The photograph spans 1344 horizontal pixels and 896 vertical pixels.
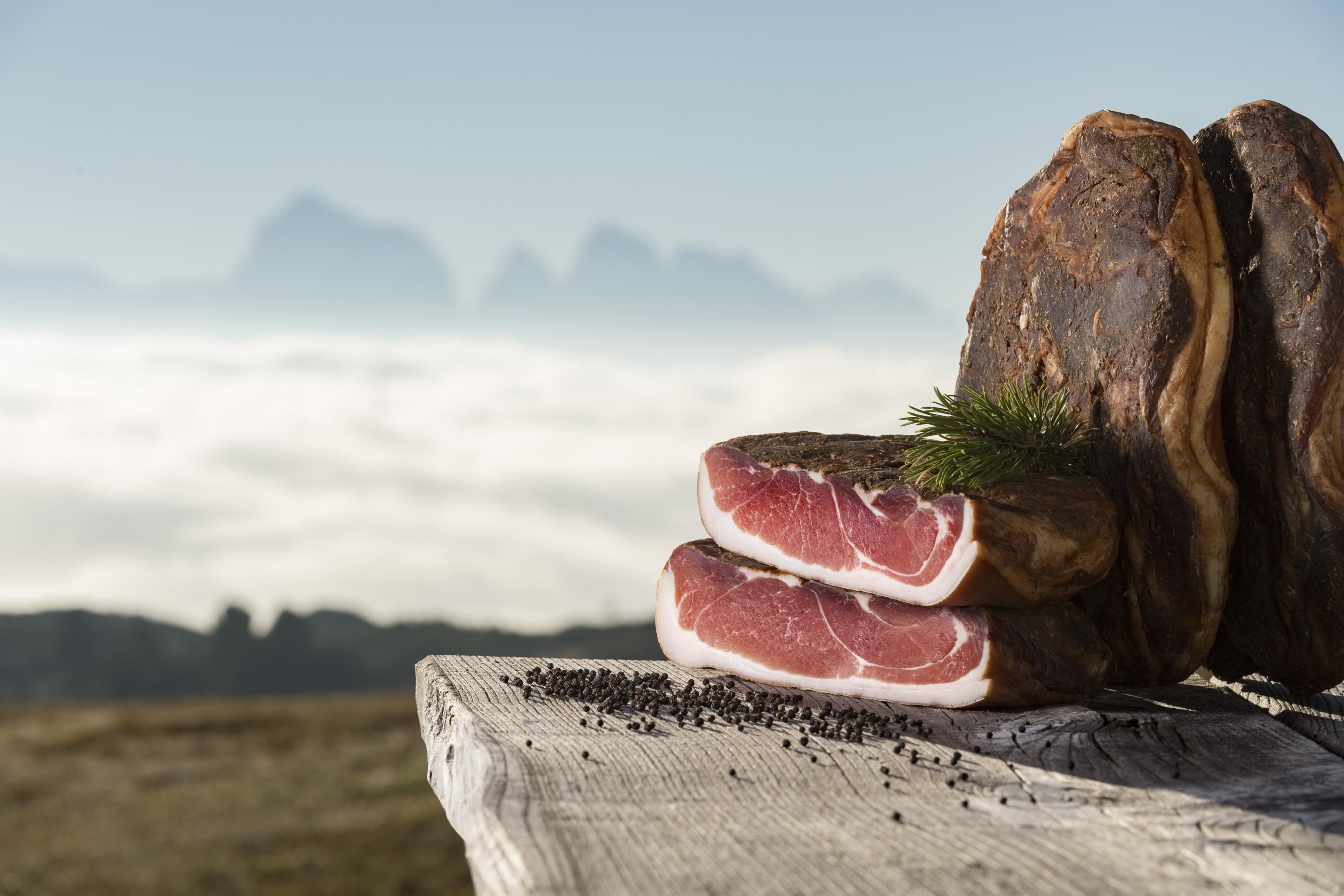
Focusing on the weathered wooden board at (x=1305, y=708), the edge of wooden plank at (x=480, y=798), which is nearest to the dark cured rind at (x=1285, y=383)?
the weathered wooden board at (x=1305, y=708)

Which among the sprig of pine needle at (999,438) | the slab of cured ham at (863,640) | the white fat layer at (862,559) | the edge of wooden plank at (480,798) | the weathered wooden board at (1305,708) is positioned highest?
the sprig of pine needle at (999,438)

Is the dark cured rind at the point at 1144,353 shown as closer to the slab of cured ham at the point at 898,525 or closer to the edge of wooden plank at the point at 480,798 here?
the slab of cured ham at the point at 898,525

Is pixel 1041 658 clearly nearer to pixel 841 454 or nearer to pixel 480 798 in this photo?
pixel 841 454

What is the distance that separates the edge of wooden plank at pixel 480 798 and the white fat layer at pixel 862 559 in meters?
1.25

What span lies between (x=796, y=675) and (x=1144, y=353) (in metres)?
1.72

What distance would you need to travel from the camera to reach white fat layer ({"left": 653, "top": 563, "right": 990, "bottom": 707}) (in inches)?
161

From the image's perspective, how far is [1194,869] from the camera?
2.58m

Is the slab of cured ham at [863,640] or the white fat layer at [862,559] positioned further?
the slab of cured ham at [863,640]

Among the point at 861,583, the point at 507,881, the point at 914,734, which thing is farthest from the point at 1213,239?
the point at 507,881

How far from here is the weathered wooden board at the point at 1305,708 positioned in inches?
156

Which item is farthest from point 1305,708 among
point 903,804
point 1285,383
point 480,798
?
point 480,798

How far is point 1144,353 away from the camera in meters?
4.12

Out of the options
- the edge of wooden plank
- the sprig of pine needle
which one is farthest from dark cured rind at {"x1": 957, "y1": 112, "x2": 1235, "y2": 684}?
the edge of wooden plank

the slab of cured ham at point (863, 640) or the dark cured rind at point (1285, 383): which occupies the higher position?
the dark cured rind at point (1285, 383)
